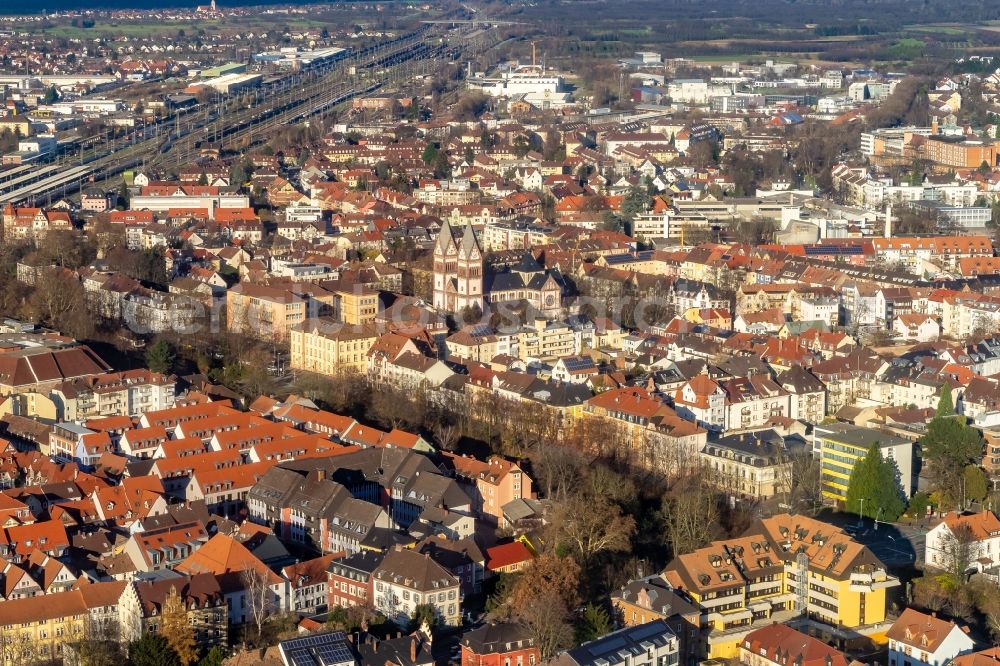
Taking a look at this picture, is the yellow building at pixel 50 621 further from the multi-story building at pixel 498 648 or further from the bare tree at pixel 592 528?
the bare tree at pixel 592 528

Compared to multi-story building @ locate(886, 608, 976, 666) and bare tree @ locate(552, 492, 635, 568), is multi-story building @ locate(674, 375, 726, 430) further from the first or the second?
multi-story building @ locate(886, 608, 976, 666)

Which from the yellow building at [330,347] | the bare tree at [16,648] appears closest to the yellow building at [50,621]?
the bare tree at [16,648]

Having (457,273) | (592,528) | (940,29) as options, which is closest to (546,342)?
(457,273)

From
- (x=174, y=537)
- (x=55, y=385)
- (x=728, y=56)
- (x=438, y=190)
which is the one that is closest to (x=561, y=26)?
(x=728, y=56)

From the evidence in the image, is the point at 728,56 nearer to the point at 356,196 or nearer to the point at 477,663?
the point at 356,196

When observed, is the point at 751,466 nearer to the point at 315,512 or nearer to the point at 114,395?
the point at 315,512

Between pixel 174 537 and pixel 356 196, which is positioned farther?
pixel 356 196

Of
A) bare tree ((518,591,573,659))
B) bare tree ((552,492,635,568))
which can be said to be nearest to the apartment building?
bare tree ((552,492,635,568))
